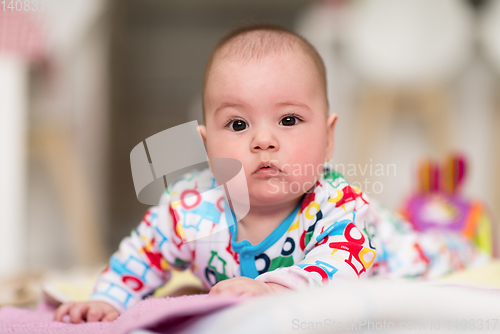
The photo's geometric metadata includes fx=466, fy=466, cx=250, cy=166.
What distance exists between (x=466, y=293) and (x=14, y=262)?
4.44 feet

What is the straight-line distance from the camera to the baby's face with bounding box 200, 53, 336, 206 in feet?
2.17

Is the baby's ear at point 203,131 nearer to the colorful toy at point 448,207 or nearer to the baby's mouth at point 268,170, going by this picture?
the baby's mouth at point 268,170

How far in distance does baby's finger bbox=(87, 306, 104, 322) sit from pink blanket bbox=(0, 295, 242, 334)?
55 mm

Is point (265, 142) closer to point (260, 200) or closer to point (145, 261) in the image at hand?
point (260, 200)

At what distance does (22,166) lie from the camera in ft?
4.75

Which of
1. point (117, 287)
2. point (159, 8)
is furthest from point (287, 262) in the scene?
point (159, 8)

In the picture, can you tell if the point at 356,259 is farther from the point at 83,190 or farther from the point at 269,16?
the point at 269,16

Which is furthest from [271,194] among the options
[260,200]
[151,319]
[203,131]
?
[151,319]

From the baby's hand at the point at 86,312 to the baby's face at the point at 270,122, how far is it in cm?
28

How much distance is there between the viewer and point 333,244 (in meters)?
0.63

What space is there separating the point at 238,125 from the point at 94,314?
353 mm

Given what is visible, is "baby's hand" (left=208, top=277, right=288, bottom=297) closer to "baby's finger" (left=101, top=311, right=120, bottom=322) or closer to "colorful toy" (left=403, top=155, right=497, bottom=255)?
"baby's finger" (left=101, top=311, right=120, bottom=322)

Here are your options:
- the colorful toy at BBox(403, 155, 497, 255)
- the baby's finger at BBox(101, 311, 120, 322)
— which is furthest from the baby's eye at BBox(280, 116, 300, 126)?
the colorful toy at BBox(403, 155, 497, 255)

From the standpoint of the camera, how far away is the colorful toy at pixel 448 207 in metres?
1.17
